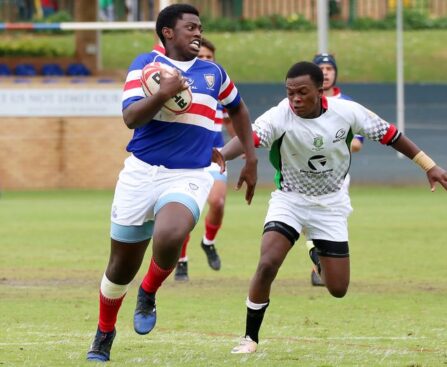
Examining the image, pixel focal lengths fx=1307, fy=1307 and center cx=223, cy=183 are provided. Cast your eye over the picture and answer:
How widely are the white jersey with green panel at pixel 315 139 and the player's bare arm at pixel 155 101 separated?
1.14 metres

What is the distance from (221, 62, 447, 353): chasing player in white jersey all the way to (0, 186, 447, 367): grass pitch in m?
0.46

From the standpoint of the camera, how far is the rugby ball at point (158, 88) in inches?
304

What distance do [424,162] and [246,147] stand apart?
4.07 feet

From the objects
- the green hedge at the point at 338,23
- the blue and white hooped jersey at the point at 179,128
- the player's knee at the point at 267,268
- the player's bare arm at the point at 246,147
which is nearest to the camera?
the blue and white hooped jersey at the point at 179,128

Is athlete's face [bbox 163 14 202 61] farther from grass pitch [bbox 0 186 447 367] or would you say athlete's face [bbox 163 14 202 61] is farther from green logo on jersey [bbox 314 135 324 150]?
grass pitch [bbox 0 186 447 367]

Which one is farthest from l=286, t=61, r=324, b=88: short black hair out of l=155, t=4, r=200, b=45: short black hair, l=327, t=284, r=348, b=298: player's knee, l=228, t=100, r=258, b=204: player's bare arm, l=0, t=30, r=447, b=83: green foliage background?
l=0, t=30, r=447, b=83: green foliage background

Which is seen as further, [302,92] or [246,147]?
[302,92]

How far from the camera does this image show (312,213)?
8.90 meters

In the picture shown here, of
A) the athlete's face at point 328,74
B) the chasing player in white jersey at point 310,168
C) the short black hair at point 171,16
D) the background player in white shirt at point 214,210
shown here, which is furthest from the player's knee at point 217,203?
the short black hair at point 171,16

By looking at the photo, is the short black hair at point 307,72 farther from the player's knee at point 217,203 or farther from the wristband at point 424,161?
the player's knee at point 217,203

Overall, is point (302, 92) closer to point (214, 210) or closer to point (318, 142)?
point (318, 142)

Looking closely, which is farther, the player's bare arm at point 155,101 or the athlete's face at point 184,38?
the athlete's face at point 184,38

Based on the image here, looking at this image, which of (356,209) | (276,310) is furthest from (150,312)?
(356,209)

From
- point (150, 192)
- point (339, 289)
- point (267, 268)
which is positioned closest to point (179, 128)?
point (150, 192)
